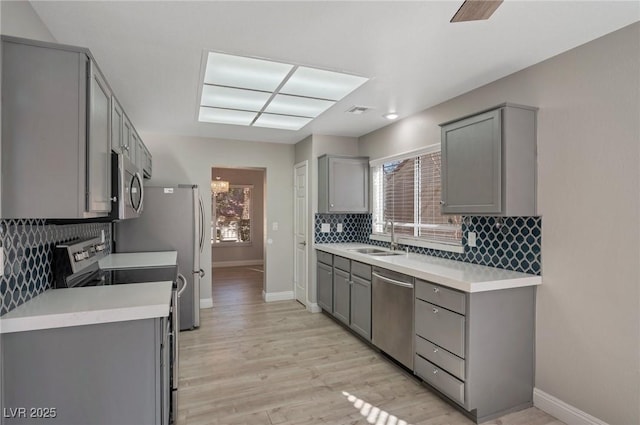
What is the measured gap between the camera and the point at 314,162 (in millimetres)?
4812

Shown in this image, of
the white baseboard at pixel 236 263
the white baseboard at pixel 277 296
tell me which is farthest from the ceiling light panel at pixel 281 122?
the white baseboard at pixel 236 263

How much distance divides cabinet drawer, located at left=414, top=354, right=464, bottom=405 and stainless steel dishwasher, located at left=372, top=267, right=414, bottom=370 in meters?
0.11

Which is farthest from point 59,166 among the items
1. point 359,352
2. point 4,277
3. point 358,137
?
point 358,137

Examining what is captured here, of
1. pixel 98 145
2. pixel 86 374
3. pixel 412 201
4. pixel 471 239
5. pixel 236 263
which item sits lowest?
pixel 236 263

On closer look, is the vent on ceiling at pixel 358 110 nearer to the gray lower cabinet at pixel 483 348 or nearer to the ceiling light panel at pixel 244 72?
the ceiling light panel at pixel 244 72

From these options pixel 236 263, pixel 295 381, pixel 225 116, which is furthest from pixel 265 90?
pixel 236 263

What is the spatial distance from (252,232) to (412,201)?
5815mm

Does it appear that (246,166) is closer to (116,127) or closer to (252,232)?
(116,127)

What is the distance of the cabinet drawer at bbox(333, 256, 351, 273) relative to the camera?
3.90 m

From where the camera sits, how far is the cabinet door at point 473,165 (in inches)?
96.3

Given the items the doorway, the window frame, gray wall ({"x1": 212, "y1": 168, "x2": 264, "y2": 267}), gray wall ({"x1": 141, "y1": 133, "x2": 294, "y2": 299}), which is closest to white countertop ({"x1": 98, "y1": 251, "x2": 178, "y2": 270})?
gray wall ({"x1": 141, "y1": 133, "x2": 294, "y2": 299})

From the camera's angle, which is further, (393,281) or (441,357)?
(393,281)

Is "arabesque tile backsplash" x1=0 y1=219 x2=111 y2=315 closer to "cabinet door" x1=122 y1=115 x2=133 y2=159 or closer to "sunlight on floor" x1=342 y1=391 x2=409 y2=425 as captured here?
"cabinet door" x1=122 y1=115 x2=133 y2=159

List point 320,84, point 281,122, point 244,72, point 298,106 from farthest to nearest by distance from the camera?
point 281,122
point 298,106
point 320,84
point 244,72
